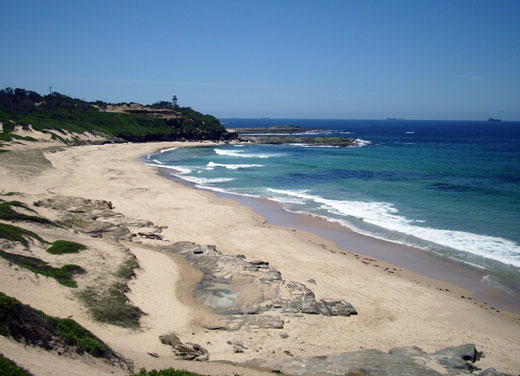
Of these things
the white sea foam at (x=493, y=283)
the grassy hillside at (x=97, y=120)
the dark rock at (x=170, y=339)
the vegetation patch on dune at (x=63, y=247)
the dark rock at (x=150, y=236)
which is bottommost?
the white sea foam at (x=493, y=283)

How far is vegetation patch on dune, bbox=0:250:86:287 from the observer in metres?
11.3

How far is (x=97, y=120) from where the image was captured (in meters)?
77.4

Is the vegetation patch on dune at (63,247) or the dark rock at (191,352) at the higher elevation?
the vegetation patch on dune at (63,247)

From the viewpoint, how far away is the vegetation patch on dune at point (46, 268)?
37.1 feet

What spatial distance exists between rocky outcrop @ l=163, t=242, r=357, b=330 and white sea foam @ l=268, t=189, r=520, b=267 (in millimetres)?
9540

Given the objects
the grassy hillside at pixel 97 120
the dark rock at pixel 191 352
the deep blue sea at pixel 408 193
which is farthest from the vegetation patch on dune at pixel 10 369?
the grassy hillside at pixel 97 120

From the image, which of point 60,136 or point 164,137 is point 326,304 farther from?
point 164,137

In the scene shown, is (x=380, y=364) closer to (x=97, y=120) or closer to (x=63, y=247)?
(x=63, y=247)

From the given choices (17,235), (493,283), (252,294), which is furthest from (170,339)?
(493,283)

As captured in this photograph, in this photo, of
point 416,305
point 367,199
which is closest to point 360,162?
point 367,199

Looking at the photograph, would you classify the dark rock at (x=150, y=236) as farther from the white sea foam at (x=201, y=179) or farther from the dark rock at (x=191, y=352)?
the white sea foam at (x=201, y=179)

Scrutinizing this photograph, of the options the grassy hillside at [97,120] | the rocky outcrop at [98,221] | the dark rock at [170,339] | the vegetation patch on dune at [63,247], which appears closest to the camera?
the dark rock at [170,339]

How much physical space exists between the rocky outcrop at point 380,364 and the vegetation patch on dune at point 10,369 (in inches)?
185

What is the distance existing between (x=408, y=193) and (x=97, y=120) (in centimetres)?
6513
